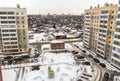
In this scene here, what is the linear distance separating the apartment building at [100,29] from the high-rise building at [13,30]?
1394 inches

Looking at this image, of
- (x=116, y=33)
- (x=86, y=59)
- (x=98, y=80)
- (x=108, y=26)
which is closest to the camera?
(x=98, y=80)

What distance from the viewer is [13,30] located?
71188 millimetres

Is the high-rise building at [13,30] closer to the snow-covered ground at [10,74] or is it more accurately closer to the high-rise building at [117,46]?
the snow-covered ground at [10,74]

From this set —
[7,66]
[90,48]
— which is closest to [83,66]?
[90,48]

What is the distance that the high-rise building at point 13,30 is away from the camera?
69125 millimetres

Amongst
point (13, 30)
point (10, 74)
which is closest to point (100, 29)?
point (13, 30)

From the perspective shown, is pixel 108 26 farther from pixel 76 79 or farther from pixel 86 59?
pixel 76 79

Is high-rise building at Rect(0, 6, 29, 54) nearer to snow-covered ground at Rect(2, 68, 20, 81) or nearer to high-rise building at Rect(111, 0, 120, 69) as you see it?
snow-covered ground at Rect(2, 68, 20, 81)

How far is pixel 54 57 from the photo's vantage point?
69375 millimetres

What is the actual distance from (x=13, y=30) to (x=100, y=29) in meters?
43.3

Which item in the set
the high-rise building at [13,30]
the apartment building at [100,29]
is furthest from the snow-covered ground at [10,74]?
the apartment building at [100,29]

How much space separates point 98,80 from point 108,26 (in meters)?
26.7

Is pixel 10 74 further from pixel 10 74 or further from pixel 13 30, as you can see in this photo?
pixel 13 30

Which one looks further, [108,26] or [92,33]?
[92,33]
